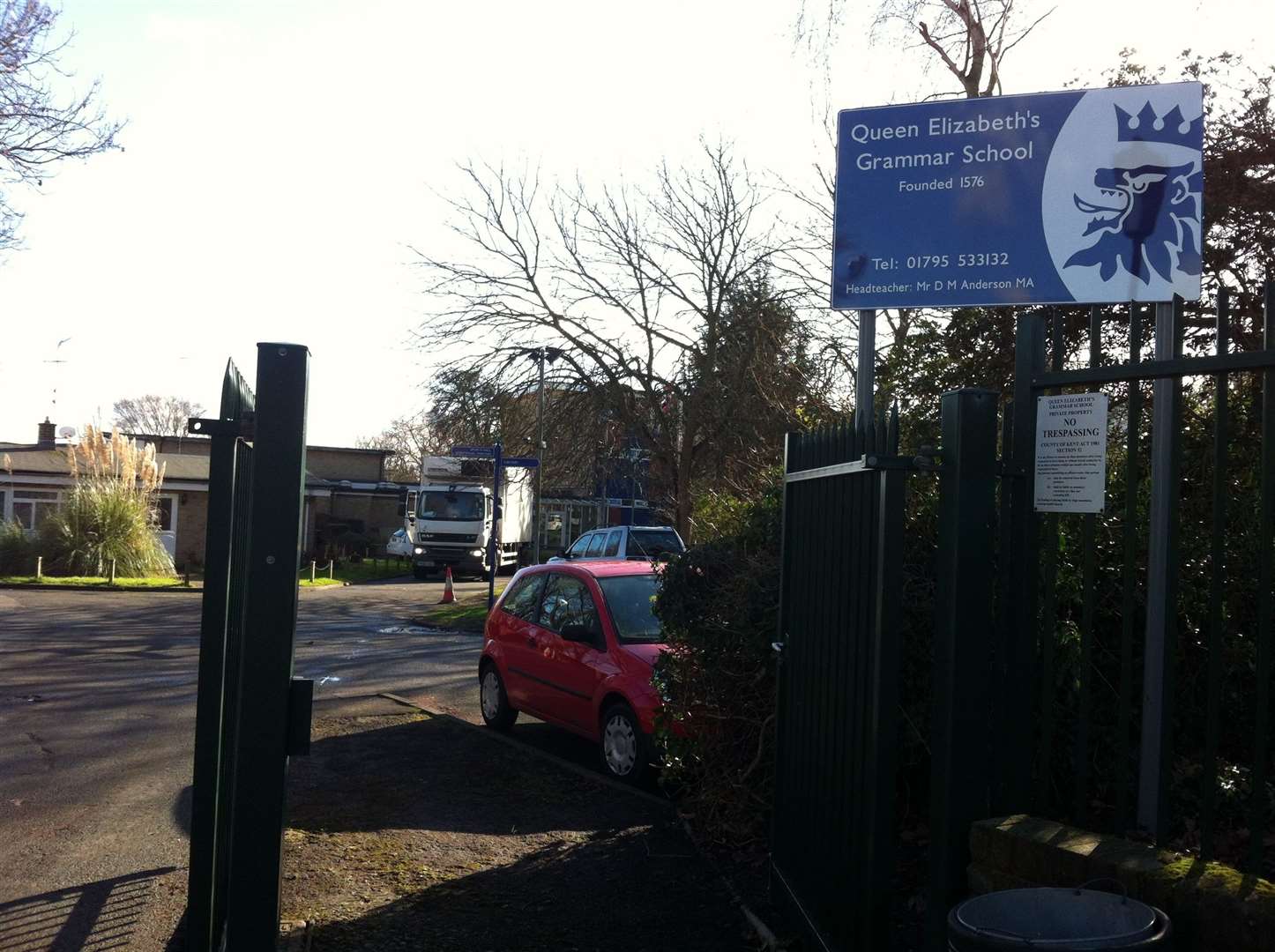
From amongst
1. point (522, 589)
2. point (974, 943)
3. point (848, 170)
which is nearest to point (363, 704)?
point (522, 589)

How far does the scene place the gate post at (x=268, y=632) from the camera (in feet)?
12.4

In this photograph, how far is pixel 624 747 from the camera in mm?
8281

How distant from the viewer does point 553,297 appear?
23.0 meters

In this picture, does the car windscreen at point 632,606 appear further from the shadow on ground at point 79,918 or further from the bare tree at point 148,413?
the bare tree at point 148,413

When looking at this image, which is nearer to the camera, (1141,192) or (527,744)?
(1141,192)

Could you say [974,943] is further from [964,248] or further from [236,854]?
[964,248]

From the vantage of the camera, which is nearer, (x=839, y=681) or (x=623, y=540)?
(x=839, y=681)

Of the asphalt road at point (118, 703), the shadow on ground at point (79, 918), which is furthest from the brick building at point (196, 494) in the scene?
the shadow on ground at point (79, 918)

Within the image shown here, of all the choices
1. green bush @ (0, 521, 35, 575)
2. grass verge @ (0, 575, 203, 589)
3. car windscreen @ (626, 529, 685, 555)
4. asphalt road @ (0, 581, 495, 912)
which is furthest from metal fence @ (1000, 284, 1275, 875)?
green bush @ (0, 521, 35, 575)

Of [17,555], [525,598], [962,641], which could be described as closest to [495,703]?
[525,598]

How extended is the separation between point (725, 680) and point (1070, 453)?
299 cm

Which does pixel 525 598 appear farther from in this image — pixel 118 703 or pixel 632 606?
Result: pixel 118 703

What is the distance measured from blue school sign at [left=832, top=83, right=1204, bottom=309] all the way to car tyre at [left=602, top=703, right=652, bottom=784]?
328cm

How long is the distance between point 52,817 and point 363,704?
441 centimetres
